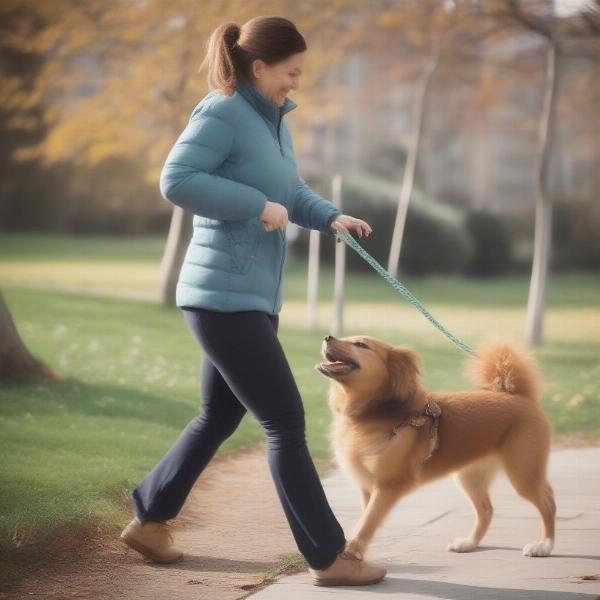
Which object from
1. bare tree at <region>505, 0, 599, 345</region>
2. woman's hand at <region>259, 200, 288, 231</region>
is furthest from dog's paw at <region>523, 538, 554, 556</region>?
bare tree at <region>505, 0, 599, 345</region>

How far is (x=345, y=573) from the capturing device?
3566 millimetres

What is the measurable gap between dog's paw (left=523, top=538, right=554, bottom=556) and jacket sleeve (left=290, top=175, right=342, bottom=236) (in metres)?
1.43

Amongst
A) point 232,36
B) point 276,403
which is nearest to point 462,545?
point 276,403

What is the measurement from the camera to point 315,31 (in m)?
16.4

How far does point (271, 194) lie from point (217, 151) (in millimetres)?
265

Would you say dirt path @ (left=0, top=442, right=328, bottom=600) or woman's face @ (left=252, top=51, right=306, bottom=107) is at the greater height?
woman's face @ (left=252, top=51, right=306, bottom=107)

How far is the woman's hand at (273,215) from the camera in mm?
3402

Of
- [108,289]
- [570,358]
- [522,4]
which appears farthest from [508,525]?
[108,289]

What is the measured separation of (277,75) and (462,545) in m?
1.96

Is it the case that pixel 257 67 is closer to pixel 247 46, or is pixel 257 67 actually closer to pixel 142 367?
pixel 247 46

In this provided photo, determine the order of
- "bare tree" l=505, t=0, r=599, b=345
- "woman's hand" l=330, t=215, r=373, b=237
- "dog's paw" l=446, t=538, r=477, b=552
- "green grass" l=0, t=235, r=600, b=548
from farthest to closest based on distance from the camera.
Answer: "bare tree" l=505, t=0, r=599, b=345
"green grass" l=0, t=235, r=600, b=548
"dog's paw" l=446, t=538, r=477, b=552
"woman's hand" l=330, t=215, r=373, b=237

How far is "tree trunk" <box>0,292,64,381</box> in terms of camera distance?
7.41m

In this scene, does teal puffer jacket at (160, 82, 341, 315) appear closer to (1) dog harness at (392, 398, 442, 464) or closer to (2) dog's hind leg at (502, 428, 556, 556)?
(1) dog harness at (392, 398, 442, 464)

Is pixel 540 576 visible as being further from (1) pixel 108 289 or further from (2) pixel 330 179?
(2) pixel 330 179
